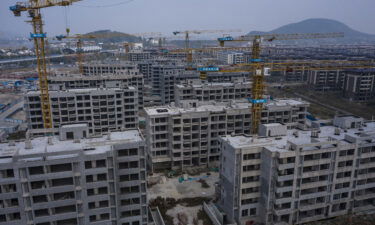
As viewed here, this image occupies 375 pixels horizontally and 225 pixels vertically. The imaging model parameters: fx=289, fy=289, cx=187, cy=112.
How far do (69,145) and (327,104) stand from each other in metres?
116

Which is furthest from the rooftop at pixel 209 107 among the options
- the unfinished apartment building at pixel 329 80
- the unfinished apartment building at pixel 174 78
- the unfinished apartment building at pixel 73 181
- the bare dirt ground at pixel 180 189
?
the unfinished apartment building at pixel 329 80

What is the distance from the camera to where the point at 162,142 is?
63.9 meters

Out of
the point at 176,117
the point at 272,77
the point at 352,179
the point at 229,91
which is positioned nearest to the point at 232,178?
the point at 352,179

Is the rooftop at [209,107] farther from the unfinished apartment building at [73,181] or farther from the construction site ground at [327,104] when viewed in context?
the construction site ground at [327,104]

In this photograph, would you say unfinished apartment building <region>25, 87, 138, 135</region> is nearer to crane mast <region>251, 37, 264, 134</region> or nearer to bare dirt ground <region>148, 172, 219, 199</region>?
bare dirt ground <region>148, 172, 219, 199</region>

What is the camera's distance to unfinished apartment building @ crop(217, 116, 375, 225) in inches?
1596

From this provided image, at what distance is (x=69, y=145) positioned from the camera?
3788 centimetres

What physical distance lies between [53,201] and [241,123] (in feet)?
146

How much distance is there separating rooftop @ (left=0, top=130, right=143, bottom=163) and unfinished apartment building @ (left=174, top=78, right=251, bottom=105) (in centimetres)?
4699

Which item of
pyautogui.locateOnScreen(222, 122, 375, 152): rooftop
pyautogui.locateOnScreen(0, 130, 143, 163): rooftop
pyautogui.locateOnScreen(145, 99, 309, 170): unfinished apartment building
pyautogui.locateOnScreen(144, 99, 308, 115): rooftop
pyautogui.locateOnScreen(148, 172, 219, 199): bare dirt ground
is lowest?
pyautogui.locateOnScreen(148, 172, 219, 199): bare dirt ground

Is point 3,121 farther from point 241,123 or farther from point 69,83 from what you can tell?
point 241,123

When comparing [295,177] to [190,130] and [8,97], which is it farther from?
[8,97]

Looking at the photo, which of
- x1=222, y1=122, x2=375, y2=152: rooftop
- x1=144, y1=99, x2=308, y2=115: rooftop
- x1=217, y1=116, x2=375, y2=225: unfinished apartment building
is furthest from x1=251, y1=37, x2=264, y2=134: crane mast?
x1=217, y1=116, x2=375, y2=225: unfinished apartment building

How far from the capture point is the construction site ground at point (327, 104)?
111 m
